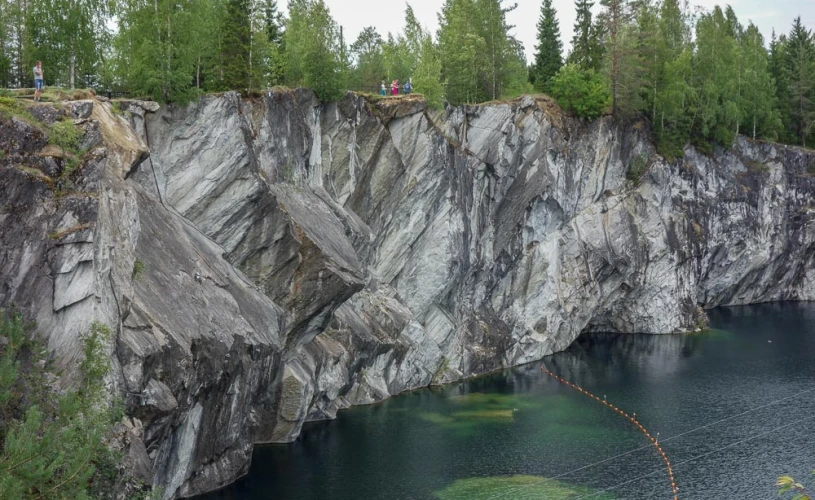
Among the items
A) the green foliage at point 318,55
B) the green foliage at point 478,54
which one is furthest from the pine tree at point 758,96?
the green foliage at point 318,55

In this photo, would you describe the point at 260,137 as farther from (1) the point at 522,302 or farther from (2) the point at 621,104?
(2) the point at 621,104

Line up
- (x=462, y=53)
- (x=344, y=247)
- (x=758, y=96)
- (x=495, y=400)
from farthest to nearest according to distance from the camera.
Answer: (x=758, y=96) → (x=462, y=53) → (x=495, y=400) → (x=344, y=247)

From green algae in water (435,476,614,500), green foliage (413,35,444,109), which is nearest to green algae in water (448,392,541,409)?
green algae in water (435,476,614,500)

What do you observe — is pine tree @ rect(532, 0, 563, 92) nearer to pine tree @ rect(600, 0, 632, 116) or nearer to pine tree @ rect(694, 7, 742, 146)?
pine tree @ rect(600, 0, 632, 116)

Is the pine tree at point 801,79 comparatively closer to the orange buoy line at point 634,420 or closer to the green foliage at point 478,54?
the green foliage at point 478,54

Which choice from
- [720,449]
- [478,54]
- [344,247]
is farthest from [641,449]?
[478,54]

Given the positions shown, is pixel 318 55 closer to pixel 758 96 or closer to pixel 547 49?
pixel 547 49
